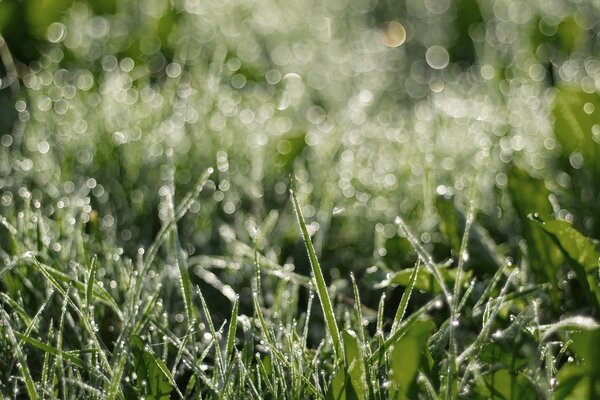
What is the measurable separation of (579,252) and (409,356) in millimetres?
454

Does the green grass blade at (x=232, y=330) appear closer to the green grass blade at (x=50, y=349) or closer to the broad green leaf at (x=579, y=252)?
the green grass blade at (x=50, y=349)

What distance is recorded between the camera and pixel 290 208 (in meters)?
1.79

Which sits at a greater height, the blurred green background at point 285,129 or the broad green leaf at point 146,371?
the blurred green background at point 285,129

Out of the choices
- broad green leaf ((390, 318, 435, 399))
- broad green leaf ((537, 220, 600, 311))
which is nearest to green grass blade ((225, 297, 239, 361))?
broad green leaf ((390, 318, 435, 399))

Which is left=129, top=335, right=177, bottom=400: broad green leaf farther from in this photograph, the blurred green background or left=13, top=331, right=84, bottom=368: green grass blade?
the blurred green background

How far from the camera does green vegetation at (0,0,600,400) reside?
3.74 ft

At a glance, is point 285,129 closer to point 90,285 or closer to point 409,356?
point 90,285

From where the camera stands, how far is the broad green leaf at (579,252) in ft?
4.38

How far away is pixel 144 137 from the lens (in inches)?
75.4

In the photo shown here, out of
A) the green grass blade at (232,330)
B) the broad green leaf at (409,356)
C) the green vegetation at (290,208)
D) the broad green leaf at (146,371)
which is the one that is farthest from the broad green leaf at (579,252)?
the broad green leaf at (146,371)

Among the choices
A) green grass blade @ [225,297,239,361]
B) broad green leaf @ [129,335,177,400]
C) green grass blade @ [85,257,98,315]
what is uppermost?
green grass blade @ [85,257,98,315]

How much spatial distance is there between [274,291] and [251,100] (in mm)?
850

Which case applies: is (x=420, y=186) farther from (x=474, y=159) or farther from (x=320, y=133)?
(x=320, y=133)

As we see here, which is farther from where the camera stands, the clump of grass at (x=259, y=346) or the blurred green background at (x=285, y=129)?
the blurred green background at (x=285, y=129)
